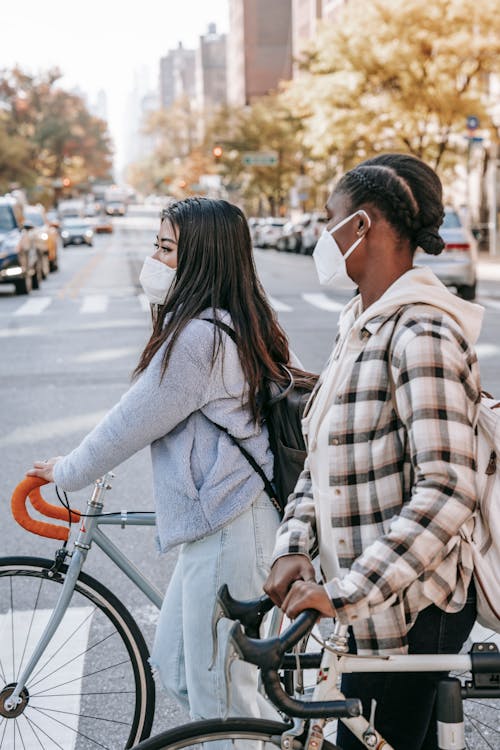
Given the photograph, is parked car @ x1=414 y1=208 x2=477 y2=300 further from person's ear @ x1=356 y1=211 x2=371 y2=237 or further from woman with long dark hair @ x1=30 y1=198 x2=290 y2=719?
person's ear @ x1=356 y1=211 x2=371 y2=237

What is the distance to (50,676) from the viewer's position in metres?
3.55

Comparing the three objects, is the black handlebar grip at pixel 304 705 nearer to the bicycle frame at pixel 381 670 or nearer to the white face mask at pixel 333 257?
the bicycle frame at pixel 381 670

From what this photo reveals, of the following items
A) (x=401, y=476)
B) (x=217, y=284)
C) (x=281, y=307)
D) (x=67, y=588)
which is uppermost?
(x=217, y=284)

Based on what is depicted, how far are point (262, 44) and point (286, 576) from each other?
422 feet

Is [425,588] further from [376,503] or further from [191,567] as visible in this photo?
[191,567]

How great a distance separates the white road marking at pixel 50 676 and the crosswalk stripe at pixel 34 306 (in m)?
16.4

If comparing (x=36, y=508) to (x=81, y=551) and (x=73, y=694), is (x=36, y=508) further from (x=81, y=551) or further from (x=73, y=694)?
(x=73, y=694)

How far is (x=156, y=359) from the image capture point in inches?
110

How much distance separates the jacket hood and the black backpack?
667 millimetres

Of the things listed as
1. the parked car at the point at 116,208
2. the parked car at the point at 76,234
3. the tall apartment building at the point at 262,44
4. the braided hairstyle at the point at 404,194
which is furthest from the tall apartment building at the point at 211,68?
the braided hairstyle at the point at 404,194

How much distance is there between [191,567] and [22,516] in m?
0.61

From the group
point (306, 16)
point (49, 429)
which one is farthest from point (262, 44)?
point (49, 429)

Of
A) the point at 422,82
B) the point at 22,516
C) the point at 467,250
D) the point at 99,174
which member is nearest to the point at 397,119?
the point at 422,82

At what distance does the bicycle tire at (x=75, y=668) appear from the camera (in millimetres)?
3225
